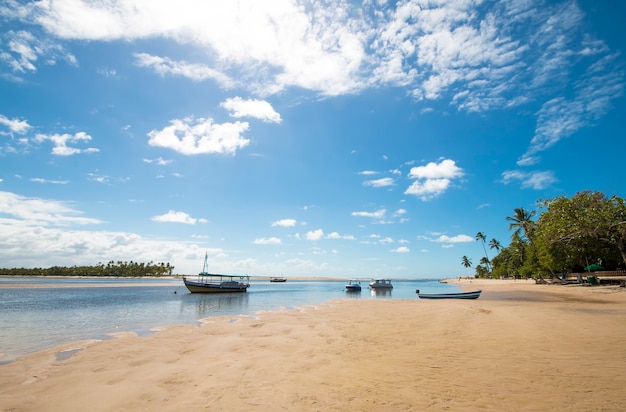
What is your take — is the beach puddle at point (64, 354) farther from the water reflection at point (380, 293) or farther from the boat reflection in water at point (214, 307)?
the water reflection at point (380, 293)

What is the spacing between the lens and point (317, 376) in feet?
27.0

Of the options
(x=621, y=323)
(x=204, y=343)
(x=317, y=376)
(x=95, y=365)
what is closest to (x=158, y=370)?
(x=95, y=365)

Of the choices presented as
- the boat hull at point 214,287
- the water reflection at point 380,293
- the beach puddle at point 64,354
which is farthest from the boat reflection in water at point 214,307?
the water reflection at point 380,293

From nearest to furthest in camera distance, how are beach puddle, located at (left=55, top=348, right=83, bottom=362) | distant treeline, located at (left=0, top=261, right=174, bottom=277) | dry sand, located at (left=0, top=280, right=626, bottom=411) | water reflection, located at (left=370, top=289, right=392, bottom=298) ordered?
dry sand, located at (left=0, top=280, right=626, bottom=411) < beach puddle, located at (left=55, top=348, right=83, bottom=362) < water reflection, located at (left=370, top=289, right=392, bottom=298) < distant treeline, located at (left=0, top=261, right=174, bottom=277)

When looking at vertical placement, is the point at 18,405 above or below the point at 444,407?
below

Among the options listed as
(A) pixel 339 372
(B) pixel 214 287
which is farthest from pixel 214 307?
(A) pixel 339 372

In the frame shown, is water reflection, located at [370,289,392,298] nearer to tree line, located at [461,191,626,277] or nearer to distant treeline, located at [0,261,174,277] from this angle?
tree line, located at [461,191,626,277]

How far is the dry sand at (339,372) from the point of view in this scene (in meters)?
6.43

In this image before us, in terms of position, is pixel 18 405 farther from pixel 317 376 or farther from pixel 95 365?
pixel 317 376

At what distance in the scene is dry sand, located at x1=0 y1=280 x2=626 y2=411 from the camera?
6434 millimetres

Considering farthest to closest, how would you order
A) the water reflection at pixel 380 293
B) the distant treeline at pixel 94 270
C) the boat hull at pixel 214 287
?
the distant treeline at pixel 94 270, the boat hull at pixel 214 287, the water reflection at pixel 380 293

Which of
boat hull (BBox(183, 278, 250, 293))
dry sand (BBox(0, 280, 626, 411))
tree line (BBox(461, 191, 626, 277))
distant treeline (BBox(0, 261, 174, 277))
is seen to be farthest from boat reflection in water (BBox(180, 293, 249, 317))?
distant treeline (BBox(0, 261, 174, 277))

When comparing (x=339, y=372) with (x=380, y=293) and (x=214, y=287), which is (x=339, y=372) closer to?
(x=214, y=287)

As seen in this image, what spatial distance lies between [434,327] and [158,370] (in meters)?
13.1
